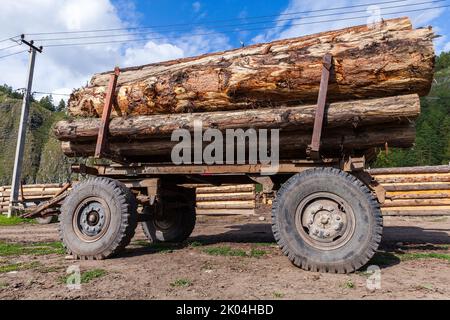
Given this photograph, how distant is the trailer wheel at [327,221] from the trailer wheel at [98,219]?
2205 millimetres

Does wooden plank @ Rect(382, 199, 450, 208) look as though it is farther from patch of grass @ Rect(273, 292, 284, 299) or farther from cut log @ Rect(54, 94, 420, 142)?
patch of grass @ Rect(273, 292, 284, 299)

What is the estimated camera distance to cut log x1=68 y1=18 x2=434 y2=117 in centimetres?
457

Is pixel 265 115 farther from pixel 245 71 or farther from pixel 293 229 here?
pixel 293 229

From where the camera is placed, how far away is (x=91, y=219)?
5.37 m

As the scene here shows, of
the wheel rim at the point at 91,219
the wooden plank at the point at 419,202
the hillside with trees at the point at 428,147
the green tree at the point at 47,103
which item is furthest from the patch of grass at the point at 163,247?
the green tree at the point at 47,103

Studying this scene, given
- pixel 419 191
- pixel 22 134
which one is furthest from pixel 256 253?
pixel 22 134

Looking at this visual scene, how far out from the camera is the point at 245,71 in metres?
5.25

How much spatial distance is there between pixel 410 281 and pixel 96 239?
162 inches

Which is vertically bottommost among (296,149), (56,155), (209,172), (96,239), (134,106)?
(96,239)

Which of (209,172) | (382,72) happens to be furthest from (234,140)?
(382,72)

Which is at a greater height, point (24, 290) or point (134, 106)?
point (134, 106)

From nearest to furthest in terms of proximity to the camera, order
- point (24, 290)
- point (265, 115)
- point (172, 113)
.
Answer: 1. point (24, 290)
2. point (265, 115)
3. point (172, 113)

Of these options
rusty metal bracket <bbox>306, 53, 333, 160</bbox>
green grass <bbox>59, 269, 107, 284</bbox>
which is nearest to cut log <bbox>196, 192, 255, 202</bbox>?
rusty metal bracket <bbox>306, 53, 333, 160</bbox>

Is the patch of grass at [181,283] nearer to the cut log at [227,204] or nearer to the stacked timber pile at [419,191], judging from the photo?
the stacked timber pile at [419,191]
